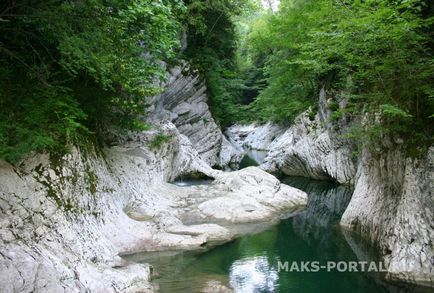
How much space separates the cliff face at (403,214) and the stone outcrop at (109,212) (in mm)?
4236

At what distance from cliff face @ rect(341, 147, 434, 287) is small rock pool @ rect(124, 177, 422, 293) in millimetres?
473

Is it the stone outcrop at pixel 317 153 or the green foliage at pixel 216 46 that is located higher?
the green foliage at pixel 216 46

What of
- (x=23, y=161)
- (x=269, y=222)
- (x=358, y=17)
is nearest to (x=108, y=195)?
(x=23, y=161)

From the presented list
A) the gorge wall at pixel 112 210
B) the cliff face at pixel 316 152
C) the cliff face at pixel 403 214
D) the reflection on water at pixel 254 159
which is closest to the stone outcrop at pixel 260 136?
the reflection on water at pixel 254 159

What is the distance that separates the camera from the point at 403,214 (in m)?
8.38

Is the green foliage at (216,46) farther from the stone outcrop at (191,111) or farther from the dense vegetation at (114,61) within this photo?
the dense vegetation at (114,61)

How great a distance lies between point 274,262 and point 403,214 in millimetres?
3369

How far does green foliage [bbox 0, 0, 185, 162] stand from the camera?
6230mm

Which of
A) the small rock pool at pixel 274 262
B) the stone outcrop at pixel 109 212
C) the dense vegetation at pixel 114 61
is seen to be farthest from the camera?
the small rock pool at pixel 274 262

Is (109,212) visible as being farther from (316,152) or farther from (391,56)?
(316,152)

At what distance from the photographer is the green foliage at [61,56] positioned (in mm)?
6230

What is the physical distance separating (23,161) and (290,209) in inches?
413

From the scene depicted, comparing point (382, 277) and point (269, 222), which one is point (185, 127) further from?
point (382, 277)

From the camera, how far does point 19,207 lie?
666 centimetres
